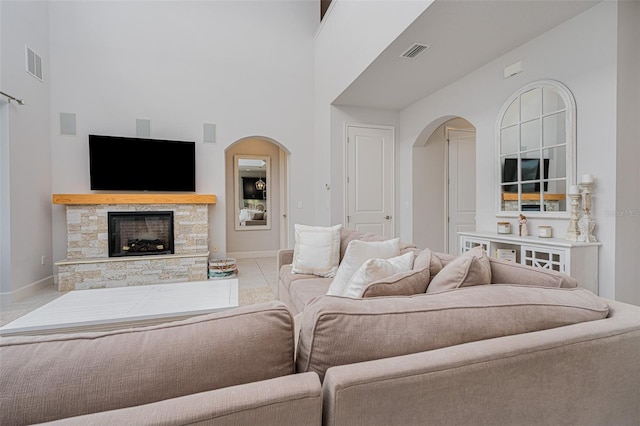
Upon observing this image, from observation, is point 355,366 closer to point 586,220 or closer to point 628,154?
point 586,220

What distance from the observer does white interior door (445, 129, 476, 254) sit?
187 inches

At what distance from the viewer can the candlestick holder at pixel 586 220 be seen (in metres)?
2.36

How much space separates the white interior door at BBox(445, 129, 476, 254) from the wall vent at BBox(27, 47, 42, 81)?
5.73m

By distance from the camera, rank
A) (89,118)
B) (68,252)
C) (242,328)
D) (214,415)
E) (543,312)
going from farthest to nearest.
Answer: (89,118) → (68,252) → (543,312) → (242,328) → (214,415)

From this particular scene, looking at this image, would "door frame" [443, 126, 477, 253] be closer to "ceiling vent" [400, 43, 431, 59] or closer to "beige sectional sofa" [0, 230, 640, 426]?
"ceiling vent" [400, 43, 431, 59]

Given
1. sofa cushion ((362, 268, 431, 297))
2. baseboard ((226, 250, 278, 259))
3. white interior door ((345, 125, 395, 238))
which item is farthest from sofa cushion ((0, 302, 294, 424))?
baseboard ((226, 250, 278, 259))

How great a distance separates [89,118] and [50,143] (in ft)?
1.95

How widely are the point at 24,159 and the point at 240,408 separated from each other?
4658 mm

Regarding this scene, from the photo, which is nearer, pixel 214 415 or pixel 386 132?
pixel 214 415

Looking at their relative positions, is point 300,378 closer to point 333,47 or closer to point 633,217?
point 633,217

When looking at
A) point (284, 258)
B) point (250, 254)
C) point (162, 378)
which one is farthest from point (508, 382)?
point (250, 254)

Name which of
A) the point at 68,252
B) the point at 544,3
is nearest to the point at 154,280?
the point at 68,252

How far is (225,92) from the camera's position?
191 inches

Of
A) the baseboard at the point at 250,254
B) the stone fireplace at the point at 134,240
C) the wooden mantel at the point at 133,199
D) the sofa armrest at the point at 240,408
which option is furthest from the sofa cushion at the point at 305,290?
the baseboard at the point at 250,254
